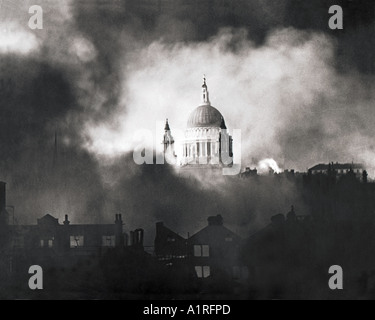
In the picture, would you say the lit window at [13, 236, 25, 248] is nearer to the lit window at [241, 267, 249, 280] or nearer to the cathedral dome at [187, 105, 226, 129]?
the cathedral dome at [187, 105, 226, 129]

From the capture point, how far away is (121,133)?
9.20 metres

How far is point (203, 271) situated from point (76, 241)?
5.30 ft

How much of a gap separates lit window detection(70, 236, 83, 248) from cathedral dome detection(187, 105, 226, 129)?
197 centimetres

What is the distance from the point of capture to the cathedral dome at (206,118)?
9.02 m

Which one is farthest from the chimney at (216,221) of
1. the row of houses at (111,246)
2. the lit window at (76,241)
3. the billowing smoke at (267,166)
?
the lit window at (76,241)

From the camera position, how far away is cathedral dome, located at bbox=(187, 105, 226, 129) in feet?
29.6

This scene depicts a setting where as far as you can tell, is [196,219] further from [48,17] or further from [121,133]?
[48,17]

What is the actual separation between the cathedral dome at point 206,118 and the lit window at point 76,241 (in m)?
1.97

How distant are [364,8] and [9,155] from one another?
4.72m

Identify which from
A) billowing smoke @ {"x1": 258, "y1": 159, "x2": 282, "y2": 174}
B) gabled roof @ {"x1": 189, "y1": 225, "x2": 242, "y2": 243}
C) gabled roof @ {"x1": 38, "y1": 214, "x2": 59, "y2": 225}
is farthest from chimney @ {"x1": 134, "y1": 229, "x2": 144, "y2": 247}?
billowing smoke @ {"x1": 258, "y1": 159, "x2": 282, "y2": 174}

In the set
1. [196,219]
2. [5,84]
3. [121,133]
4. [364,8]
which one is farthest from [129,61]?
[364,8]

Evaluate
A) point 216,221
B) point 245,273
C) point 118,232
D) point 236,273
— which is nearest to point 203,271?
point 236,273

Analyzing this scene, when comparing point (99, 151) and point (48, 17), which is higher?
point (48, 17)
